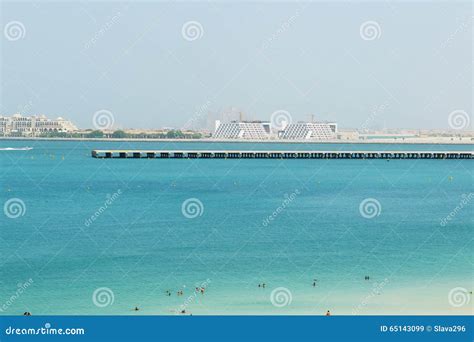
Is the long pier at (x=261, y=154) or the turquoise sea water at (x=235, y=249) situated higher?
the long pier at (x=261, y=154)

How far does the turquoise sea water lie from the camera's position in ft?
99.5

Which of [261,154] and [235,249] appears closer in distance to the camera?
[235,249]

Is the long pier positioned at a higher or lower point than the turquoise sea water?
higher

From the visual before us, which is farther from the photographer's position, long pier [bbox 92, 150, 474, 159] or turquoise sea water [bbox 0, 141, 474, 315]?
long pier [bbox 92, 150, 474, 159]

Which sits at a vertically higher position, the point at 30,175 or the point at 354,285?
the point at 30,175

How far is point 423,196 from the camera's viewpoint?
237 ft

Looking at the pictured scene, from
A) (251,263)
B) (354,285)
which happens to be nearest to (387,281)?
(354,285)

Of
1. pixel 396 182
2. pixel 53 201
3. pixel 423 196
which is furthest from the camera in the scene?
pixel 396 182

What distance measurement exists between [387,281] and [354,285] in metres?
1.79

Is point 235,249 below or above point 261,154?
below

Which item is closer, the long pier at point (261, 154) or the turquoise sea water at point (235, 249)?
the turquoise sea water at point (235, 249)

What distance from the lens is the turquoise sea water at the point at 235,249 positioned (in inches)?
1194

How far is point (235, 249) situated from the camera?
133 feet

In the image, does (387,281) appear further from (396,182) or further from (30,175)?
(30,175)
